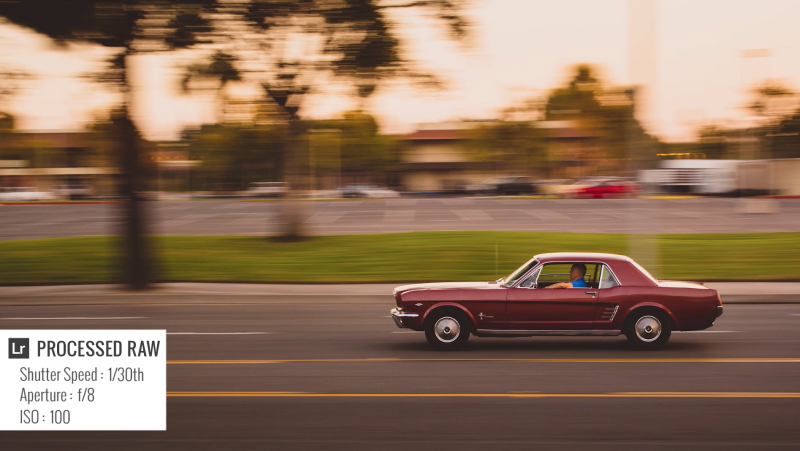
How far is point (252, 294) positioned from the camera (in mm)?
16547

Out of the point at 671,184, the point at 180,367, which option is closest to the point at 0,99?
the point at 180,367

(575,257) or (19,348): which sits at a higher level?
(575,257)

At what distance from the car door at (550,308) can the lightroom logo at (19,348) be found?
17.9ft

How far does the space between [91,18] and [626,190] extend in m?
51.4

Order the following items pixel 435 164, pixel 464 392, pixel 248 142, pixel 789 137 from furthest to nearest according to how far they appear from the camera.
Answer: pixel 435 164 → pixel 789 137 → pixel 248 142 → pixel 464 392

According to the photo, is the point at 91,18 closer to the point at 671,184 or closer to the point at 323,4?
the point at 323,4

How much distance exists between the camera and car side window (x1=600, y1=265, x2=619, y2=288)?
9.90m

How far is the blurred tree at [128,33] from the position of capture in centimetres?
1577

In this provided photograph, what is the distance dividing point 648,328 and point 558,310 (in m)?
1.20

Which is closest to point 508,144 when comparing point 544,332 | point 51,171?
point 51,171

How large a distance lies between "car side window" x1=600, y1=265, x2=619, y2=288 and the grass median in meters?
8.48

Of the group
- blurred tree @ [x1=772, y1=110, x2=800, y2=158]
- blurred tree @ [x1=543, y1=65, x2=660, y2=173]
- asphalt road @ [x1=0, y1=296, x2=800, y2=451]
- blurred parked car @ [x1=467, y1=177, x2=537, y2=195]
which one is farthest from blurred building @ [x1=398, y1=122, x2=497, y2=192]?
asphalt road @ [x1=0, y1=296, x2=800, y2=451]

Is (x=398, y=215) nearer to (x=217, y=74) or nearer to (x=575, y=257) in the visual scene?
(x=217, y=74)

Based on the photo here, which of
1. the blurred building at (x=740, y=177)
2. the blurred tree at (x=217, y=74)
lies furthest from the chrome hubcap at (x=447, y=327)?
the blurred building at (x=740, y=177)
